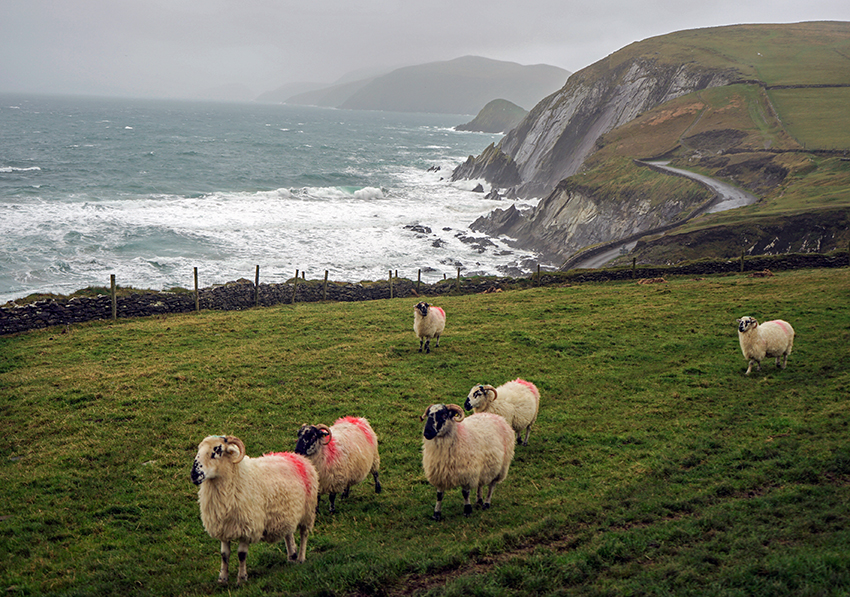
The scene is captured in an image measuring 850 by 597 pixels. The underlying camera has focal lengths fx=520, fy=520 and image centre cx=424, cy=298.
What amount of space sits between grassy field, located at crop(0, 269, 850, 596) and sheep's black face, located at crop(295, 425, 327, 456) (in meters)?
1.47

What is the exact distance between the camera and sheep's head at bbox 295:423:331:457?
991 cm

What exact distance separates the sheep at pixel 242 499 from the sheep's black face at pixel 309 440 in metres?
1.05

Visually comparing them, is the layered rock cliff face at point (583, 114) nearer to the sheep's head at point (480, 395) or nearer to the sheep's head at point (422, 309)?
the sheep's head at point (422, 309)

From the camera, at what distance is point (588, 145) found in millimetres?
106500

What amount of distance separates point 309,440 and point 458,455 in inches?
113

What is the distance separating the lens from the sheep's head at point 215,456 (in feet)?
25.8

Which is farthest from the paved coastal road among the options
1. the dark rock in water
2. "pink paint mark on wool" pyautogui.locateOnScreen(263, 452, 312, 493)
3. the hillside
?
"pink paint mark on wool" pyautogui.locateOnScreen(263, 452, 312, 493)

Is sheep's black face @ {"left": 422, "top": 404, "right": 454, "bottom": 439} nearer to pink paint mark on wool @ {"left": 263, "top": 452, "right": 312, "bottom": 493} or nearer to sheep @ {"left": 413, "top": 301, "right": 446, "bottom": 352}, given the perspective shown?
pink paint mark on wool @ {"left": 263, "top": 452, "right": 312, "bottom": 493}

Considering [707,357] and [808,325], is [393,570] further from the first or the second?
[808,325]

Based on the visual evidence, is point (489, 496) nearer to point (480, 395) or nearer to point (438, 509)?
point (438, 509)

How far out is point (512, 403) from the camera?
42.8 feet

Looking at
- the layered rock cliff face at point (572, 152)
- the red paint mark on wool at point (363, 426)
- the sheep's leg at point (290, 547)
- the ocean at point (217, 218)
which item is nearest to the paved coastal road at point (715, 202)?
the layered rock cliff face at point (572, 152)

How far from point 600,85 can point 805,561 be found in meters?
128

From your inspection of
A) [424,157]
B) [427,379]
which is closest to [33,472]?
[427,379]
